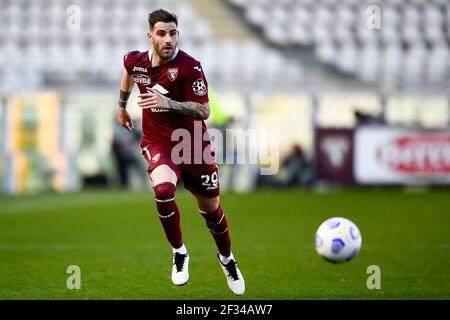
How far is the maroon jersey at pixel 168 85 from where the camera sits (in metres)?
6.26

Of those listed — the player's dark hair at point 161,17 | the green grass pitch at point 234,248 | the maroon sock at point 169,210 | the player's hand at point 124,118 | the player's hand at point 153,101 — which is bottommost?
the green grass pitch at point 234,248

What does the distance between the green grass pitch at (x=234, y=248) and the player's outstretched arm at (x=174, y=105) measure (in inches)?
48.7

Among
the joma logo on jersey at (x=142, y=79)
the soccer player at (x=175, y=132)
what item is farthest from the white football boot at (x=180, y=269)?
the joma logo on jersey at (x=142, y=79)

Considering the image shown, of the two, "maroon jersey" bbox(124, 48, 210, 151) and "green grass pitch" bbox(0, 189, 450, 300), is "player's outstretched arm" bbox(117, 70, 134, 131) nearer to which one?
"maroon jersey" bbox(124, 48, 210, 151)

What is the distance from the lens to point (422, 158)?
62.2ft

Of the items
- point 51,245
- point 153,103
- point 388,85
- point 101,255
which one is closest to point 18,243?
point 51,245

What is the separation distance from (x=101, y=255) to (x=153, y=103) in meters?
3.14

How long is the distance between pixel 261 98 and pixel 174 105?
52.5 ft

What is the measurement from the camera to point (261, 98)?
72.4 feet

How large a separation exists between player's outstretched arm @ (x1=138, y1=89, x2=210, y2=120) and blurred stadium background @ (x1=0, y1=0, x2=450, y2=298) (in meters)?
6.99

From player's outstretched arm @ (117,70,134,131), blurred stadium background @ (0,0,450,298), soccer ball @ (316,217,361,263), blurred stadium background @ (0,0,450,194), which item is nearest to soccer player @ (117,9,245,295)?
player's outstretched arm @ (117,70,134,131)

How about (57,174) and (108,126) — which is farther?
(108,126)

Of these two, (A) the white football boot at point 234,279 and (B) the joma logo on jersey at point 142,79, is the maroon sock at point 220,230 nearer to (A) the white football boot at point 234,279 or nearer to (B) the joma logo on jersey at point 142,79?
(A) the white football boot at point 234,279
